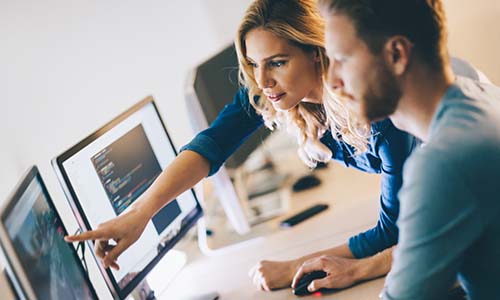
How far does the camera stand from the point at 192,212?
2.13 metres

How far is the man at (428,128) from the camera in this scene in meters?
1.03

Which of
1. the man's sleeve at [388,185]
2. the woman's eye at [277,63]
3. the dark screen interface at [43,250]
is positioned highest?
the woman's eye at [277,63]

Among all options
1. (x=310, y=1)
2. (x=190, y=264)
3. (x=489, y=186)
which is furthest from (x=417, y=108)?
(x=190, y=264)

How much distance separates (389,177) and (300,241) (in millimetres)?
500

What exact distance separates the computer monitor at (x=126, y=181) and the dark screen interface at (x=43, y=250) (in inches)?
4.1

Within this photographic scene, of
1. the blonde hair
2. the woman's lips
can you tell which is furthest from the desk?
the woman's lips

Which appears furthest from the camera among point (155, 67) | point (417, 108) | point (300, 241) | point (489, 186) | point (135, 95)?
point (155, 67)

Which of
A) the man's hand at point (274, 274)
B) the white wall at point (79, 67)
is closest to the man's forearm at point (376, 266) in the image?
the man's hand at point (274, 274)

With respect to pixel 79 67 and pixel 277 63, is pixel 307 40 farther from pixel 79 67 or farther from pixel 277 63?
pixel 79 67

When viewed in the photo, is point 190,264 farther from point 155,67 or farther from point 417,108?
point 417,108

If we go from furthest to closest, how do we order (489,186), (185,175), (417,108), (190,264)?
(190,264) < (185,175) < (417,108) < (489,186)

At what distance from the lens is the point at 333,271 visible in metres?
1.72

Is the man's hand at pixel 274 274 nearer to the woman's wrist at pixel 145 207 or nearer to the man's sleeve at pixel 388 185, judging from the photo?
the man's sleeve at pixel 388 185

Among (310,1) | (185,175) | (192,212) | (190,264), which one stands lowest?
(190,264)
